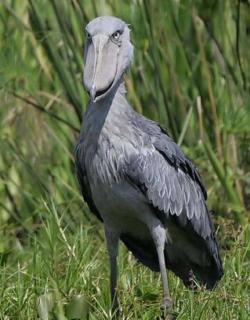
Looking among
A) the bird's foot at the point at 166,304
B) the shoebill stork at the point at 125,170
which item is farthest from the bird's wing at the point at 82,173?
the bird's foot at the point at 166,304

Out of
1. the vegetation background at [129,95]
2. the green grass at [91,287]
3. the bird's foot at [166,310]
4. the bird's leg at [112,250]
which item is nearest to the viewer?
the green grass at [91,287]

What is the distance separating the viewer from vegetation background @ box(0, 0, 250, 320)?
7.00 metres

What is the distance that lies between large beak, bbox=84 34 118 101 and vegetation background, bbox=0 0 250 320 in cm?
143

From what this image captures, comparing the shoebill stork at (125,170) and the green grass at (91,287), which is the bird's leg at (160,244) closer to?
the shoebill stork at (125,170)

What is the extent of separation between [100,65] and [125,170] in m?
0.47

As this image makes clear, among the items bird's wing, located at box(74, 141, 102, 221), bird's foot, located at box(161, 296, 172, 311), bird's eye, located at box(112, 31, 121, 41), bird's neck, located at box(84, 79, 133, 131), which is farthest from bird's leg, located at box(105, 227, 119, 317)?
bird's eye, located at box(112, 31, 121, 41)

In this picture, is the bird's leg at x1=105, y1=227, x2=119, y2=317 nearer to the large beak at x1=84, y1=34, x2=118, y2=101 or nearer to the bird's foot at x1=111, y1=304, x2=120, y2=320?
the bird's foot at x1=111, y1=304, x2=120, y2=320

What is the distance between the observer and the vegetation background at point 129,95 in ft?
23.0

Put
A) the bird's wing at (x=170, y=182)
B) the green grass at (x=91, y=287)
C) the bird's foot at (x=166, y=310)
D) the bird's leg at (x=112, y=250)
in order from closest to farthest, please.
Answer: the green grass at (x=91, y=287) → the bird's foot at (x=166, y=310) → the bird's wing at (x=170, y=182) → the bird's leg at (x=112, y=250)

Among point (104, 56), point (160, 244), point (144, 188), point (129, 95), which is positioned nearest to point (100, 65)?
point (104, 56)

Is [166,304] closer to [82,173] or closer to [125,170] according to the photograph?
[125,170]

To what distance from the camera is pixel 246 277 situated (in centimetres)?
549

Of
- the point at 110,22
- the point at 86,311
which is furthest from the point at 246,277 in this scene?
the point at 110,22

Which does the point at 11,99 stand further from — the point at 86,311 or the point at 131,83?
the point at 86,311
